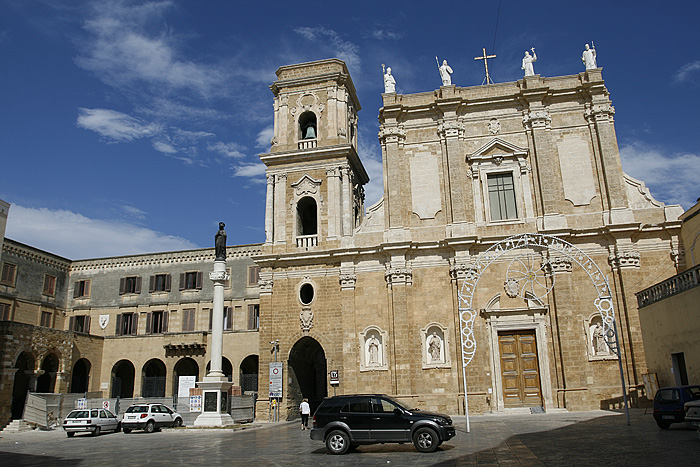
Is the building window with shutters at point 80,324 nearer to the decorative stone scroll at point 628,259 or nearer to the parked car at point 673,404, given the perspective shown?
the decorative stone scroll at point 628,259

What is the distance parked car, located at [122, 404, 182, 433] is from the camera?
79.6ft

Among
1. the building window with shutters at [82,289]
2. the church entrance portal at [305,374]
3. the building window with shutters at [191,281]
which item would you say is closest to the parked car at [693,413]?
the church entrance portal at [305,374]

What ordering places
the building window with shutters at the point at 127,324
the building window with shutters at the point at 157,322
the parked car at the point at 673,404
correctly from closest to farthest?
the parked car at the point at 673,404 < the building window with shutters at the point at 157,322 < the building window with shutters at the point at 127,324

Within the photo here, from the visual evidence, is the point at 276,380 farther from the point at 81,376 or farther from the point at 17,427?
the point at 81,376

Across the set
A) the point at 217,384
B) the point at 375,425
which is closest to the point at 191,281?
the point at 217,384

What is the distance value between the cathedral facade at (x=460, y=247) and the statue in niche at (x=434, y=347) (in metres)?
0.05

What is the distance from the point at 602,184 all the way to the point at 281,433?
17768 millimetres

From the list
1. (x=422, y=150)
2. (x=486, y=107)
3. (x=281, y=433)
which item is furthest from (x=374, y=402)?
(x=486, y=107)

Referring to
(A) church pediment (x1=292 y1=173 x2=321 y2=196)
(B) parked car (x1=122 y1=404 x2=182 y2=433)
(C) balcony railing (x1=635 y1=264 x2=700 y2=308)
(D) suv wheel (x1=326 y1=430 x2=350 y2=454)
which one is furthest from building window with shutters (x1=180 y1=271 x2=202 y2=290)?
(C) balcony railing (x1=635 y1=264 x2=700 y2=308)

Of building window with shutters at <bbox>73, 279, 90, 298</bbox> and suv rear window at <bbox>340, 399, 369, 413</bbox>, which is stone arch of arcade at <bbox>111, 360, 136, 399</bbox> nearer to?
building window with shutters at <bbox>73, 279, 90, 298</bbox>

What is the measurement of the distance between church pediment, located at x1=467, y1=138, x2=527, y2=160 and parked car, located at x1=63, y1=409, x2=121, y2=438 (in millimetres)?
20459

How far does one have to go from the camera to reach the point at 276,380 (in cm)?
2605

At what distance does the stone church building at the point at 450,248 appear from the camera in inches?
950

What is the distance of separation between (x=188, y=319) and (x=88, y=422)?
14.3 m
